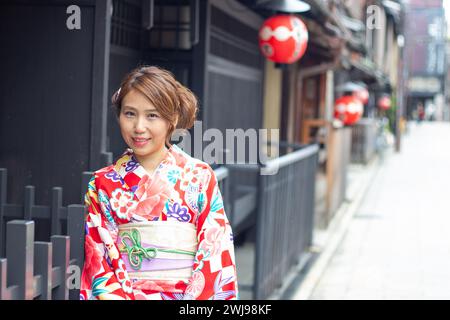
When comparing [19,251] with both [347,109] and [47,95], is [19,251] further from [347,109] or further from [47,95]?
[347,109]

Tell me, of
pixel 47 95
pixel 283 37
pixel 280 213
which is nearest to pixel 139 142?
pixel 47 95

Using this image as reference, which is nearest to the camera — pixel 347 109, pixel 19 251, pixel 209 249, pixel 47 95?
pixel 19 251

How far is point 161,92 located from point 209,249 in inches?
24.8

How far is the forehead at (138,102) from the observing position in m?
3.04

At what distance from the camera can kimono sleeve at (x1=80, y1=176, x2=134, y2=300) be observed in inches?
122

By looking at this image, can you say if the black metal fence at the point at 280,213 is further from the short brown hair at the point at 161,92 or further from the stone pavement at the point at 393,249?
the short brown hair at the point at 161,92

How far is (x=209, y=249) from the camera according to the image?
3.14 metres

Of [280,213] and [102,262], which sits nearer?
[102,262]

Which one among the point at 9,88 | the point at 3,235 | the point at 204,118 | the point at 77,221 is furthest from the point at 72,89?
the point at 204,118

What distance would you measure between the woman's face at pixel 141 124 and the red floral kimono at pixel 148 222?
93 millimetres

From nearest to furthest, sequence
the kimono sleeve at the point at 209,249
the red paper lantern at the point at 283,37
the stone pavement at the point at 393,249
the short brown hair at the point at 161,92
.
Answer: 1. the short brown hair at the point at 161,92
2. the kimono sleeve at the point at 209,249
3. the red paper lantern at the point at 283,37
4. the stone pavement at the point at 393,249

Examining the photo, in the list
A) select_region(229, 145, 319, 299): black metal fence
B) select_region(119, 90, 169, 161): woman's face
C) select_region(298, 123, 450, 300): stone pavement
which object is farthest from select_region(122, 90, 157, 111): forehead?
select_region(298, 123, 450, 300): stone pavement

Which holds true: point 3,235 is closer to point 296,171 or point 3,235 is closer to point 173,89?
point 173,89

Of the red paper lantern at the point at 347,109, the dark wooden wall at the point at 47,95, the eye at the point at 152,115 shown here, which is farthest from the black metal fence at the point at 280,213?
the red paper lantern at the point at 347,109
